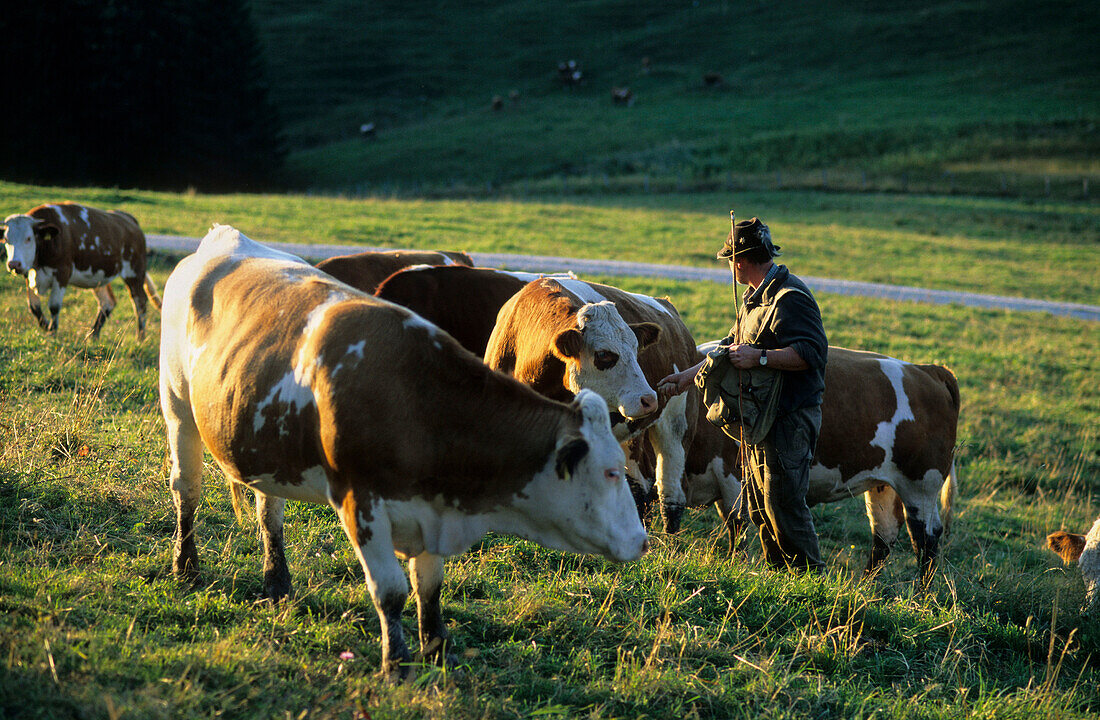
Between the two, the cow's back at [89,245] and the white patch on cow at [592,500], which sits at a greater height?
the cow's back at [89,245]

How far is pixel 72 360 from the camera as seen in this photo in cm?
883

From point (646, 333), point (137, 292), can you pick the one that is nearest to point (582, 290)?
point (646, 333)

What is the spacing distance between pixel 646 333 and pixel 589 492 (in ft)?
8.34

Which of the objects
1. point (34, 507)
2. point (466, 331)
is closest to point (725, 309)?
point (466, 331)

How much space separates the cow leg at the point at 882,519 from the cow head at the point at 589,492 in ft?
15.5

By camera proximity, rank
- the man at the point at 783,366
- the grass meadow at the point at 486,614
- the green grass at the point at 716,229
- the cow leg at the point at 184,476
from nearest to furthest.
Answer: the grass meadow at the point at 486,614 → the cow leg at the point at 184,476 → the man at the point at 783,366 → the green grass at the point at 716,229

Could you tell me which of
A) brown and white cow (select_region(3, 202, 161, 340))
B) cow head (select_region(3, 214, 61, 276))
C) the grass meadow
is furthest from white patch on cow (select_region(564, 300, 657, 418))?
cow head (select_region(3, 214, 61, 276))

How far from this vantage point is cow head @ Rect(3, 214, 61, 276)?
11.3m

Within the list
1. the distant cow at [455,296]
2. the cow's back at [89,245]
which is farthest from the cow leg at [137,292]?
the distant cow at [455,296]

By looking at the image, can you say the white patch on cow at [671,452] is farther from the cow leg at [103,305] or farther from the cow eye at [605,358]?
the cow leg at [103,305]

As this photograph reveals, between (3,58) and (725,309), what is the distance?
53.9 meters

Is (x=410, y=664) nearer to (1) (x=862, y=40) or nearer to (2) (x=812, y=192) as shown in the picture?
(2) (x=812, y=192)


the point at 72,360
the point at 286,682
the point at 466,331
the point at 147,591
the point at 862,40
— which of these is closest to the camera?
the point at 286,682

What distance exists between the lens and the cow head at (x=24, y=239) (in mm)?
11328
